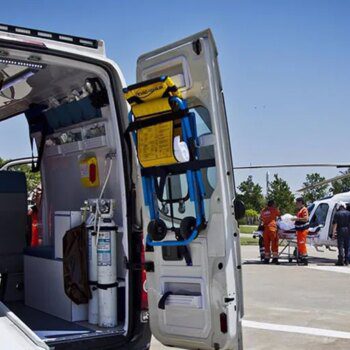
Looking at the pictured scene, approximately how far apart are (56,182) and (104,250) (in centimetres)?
168

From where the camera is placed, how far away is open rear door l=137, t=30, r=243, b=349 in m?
3.28

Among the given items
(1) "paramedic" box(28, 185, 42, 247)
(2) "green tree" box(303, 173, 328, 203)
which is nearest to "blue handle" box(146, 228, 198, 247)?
(1) "paramedic" box(28, 185, 42, 247)

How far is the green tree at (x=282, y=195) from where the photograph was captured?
51781mm

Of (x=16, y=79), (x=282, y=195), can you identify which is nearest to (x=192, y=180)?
(x=16, y=79)

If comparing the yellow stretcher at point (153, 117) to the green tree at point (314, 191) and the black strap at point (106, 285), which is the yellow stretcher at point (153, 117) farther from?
the green tree at point (314, 191)

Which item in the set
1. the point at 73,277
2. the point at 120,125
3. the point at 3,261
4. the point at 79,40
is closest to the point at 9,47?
the point at 79,40

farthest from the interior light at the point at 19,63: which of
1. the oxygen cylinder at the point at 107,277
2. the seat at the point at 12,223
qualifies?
the seat at the point at 12,223

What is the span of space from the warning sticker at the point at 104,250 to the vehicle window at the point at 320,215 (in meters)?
12.0

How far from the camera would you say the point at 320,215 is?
50.7 feet

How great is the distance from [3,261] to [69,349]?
2.35 m

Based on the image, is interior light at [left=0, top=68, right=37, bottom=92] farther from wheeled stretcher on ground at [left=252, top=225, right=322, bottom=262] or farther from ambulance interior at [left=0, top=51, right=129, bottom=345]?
wheeled stretcher on ground at [left=252, top=225, right=322, bottom=262]

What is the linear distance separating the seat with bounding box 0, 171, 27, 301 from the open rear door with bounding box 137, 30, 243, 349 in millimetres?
2527

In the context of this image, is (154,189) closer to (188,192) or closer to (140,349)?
(188,192)

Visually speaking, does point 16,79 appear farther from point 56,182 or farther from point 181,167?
point 181,167
